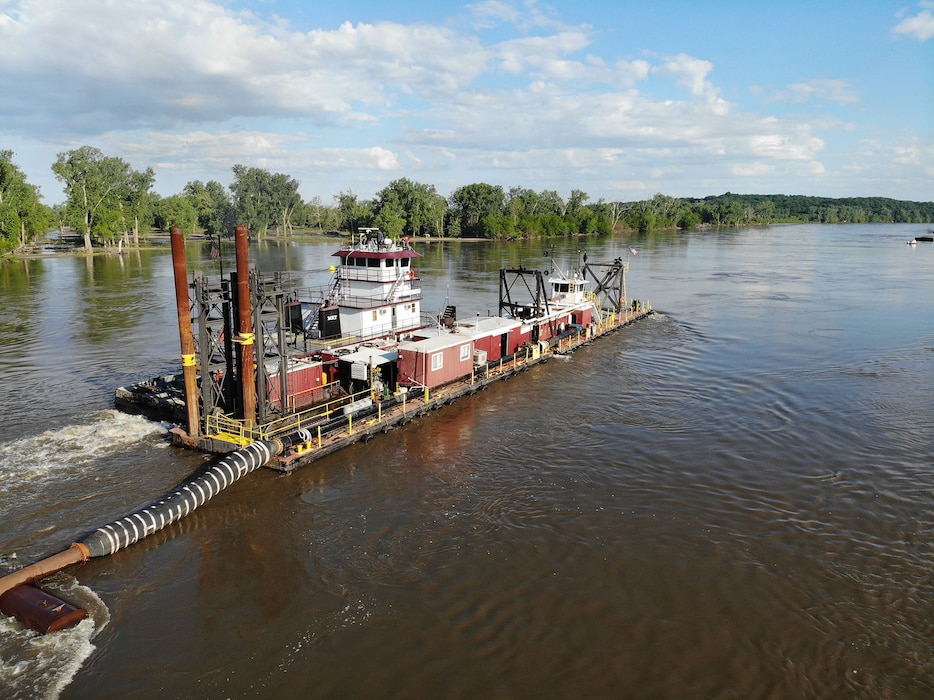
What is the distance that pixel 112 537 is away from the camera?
17547 mm

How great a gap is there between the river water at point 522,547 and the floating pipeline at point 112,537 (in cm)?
43

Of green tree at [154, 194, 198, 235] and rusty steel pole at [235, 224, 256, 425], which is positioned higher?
green tree at [154, 194, 198, 235]

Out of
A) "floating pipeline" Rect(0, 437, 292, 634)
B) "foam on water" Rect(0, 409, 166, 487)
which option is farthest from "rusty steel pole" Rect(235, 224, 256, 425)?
"foam on water" Rect(0, 409, 166, 487)

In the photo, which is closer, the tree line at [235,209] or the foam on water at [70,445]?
the foam on water at [70,445]

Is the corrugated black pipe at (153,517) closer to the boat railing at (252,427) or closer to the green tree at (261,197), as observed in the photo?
the boat railing at (252,427)

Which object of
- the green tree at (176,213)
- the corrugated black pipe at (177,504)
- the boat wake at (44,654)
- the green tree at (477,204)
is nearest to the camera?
the boat wake at (44,654)

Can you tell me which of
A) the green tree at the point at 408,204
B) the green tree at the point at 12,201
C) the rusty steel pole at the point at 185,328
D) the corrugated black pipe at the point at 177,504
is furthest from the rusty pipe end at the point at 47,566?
the green tree at the point at 408,204

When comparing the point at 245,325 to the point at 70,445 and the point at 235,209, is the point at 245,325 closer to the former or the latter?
the point at 70,445

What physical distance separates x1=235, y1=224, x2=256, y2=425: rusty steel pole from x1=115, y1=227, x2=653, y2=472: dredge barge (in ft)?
0.14

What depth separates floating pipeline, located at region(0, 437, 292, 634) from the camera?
14852 mm

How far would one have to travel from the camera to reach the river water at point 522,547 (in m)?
13.9

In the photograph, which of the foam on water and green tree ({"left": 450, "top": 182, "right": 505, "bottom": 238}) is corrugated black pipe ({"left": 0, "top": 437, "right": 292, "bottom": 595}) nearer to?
the foam on water

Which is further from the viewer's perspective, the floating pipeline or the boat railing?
the boat railing

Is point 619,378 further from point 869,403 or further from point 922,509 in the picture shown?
point 922,509
